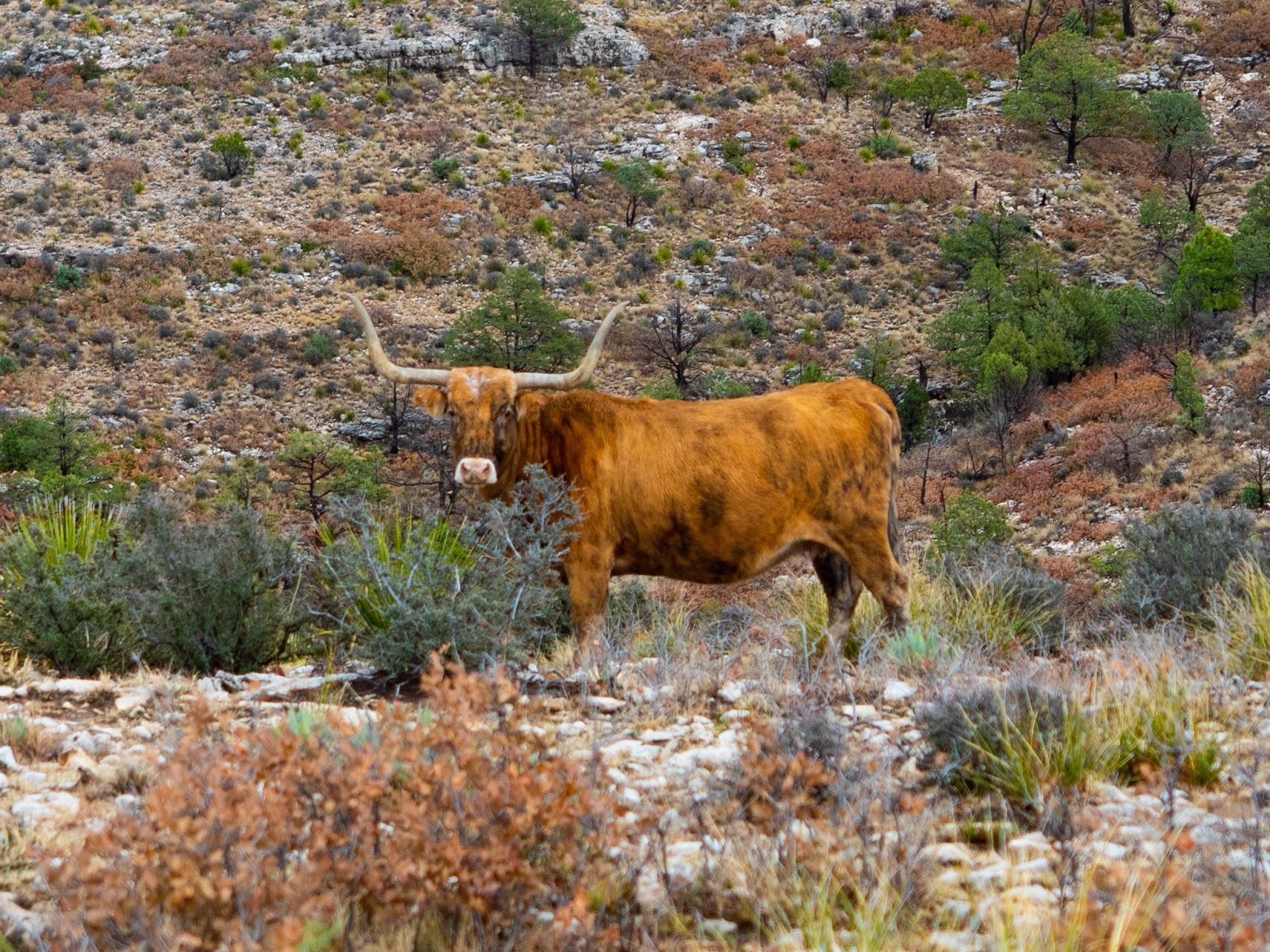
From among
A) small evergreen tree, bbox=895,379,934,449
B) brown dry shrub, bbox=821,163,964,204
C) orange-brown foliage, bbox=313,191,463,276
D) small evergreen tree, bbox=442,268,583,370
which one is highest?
brown dry shrub, bbox=821,163,964,204

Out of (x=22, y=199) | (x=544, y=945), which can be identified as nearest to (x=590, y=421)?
(x=544, y=945)

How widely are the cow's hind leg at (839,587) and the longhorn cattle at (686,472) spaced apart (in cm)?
10

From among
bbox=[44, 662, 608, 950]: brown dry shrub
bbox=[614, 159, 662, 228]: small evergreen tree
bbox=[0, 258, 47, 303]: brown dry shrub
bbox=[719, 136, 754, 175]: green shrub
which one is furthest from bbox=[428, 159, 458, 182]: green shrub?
bbox=[44, 662, 608, 950]: brown dry shrub

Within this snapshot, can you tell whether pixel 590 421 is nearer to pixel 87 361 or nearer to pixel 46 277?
pixel 87 361

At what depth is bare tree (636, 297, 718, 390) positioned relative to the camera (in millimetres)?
36156

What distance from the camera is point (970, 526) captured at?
64.5 ft

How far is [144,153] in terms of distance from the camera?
45.3m

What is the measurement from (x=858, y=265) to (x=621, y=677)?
3971 centimetres

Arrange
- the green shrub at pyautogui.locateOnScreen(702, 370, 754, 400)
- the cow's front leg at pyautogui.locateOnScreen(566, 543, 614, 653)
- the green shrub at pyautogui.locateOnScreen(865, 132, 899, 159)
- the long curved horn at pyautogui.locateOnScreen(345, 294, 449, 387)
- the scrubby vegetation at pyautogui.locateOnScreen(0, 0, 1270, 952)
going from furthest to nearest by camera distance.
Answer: the green shrub at pyautogui.locateOnScreen(865, 132, 899, 159), the green shrub at pyautogui.locateOnScreen(702, 370, 754, 400), the long curved horn at pyautogui.locateOnScreen(345, 294, 449, 387), the cow's front leg at pyautogui.locateOnScreen(566, 543, 614, 653), the scrubby vegetation at pyautogui.locateOnScreen(0, 0, 1270, 952)

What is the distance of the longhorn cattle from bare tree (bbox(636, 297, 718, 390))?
90.8 ft

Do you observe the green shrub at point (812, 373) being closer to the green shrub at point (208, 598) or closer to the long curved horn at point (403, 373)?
the long curved horn at point (403, 373)

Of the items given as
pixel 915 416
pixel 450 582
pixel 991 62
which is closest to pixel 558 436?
pixel 450 582

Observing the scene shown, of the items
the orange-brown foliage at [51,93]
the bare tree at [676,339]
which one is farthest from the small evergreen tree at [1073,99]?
the orange-brown foliage at [51,93]

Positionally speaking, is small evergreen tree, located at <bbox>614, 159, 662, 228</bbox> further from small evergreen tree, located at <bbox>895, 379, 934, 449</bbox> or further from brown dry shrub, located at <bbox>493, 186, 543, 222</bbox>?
small evergreen tree, located at <bbox>895, 379, 934, 449</bbox>
